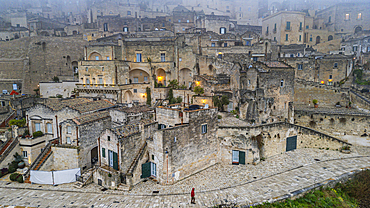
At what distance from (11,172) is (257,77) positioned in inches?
936

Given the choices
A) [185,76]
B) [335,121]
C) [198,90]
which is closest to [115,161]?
[198,90]

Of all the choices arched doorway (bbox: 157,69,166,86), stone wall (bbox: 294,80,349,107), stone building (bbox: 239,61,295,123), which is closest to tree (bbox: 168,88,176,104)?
arched doorway (bbox: 157,69,166,86)

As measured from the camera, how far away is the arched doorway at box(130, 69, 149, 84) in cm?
3600

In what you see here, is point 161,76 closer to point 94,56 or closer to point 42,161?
point 94,56

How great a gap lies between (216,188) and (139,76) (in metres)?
24.4

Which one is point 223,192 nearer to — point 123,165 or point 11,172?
point 123,165

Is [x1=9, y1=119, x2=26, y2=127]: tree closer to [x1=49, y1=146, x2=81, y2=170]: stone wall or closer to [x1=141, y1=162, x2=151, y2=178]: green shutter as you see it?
[x1=49, y1=146, x2=81, y2=170]: stone wall

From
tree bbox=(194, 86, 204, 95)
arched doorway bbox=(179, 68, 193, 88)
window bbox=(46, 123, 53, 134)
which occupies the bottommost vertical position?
window bbox=(46, 123, 53, 134)

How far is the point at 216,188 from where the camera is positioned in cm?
1564

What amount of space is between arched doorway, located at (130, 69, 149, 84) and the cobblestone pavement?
2102 centimetres

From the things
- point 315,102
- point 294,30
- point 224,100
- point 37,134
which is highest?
point 294,30

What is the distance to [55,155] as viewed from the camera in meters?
18.9

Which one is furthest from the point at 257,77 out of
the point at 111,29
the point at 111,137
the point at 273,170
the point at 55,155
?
the point at 111,29

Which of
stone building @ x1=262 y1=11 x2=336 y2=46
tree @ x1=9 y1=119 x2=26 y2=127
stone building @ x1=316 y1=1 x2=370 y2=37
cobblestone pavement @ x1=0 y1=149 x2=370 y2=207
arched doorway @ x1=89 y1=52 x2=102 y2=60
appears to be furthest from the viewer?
stone building @ x1=316 y1=1 x2=370 y2=37
